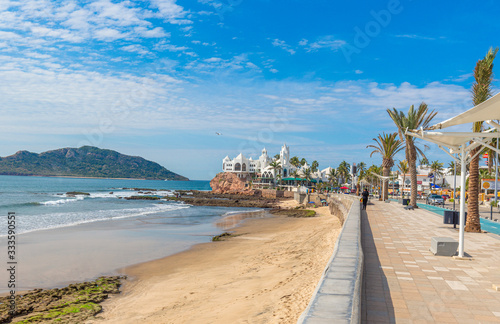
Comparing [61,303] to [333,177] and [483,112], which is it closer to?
[483,112]

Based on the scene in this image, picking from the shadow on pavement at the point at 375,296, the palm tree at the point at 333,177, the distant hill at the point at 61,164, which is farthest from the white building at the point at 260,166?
the shadow on pavement at the point at 375,296

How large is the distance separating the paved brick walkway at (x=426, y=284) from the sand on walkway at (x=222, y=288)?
1281mm

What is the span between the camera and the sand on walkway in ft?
21.9

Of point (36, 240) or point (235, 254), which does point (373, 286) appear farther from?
point (36, 240)

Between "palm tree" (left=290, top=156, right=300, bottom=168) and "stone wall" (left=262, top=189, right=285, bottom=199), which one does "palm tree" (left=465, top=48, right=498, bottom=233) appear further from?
"palm tree" (left=290, top=156, right=300, bottom=168)

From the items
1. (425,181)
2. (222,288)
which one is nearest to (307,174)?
(425,181)

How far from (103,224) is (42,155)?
609 ft

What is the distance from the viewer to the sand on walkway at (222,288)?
666 cm

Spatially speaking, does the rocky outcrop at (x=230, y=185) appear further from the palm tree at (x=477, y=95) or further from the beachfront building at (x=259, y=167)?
the palm tree at (x=477, y=95)

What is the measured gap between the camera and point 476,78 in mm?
13188

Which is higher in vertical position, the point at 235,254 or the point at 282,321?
the point at 282,321

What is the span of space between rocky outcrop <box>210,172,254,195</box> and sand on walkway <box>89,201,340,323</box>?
75.7 metres

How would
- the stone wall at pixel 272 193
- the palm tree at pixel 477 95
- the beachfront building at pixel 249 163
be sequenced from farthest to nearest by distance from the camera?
the beachfront building at pixel 249 163 → the stone wall at pixel 272 193 → the palm tree at pixel 477 95

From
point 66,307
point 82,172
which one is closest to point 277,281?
point 66,307
